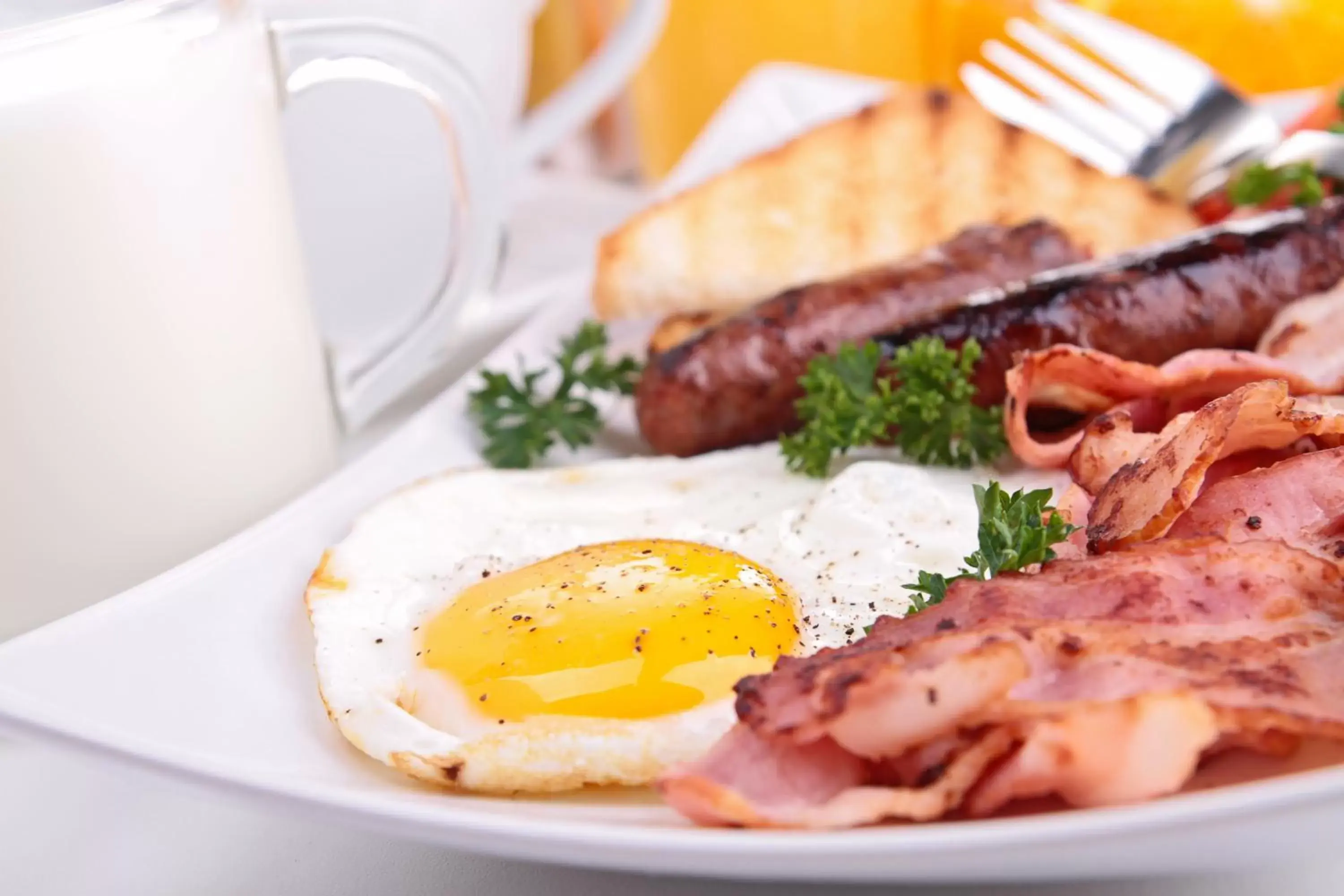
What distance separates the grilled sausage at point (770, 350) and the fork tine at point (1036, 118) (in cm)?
105

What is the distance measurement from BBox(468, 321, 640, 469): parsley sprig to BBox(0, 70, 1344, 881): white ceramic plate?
0.24 m

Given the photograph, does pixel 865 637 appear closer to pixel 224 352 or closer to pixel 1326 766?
pixel 1326 766

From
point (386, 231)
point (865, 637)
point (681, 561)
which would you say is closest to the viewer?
point (865, 637)

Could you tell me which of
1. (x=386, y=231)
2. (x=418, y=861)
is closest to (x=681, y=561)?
(x=418, y=861)

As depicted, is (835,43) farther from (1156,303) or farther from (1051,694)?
(1051,694)

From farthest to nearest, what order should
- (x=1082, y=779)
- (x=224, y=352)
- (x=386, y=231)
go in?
(x=386, y=231) → (x=224, y=352) → (x=1082, y=779)

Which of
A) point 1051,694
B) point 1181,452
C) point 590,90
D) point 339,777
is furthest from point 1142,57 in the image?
point 339,777

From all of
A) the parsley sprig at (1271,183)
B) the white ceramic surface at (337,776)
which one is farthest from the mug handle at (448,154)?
the parsley sprig at (1271,183)

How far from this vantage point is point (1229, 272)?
204cm

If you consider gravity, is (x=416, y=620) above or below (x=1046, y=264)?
below

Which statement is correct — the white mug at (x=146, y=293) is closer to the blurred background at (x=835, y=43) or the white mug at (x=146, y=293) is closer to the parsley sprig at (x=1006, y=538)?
the parsley sprig at (x=1006, y=538)

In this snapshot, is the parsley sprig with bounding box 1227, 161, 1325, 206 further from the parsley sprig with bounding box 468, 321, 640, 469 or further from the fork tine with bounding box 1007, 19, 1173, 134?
the parsley sprig with bounding box 468, 321, 640, 469

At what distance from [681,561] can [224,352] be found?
744 mm

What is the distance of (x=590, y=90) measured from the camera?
2.93 m
